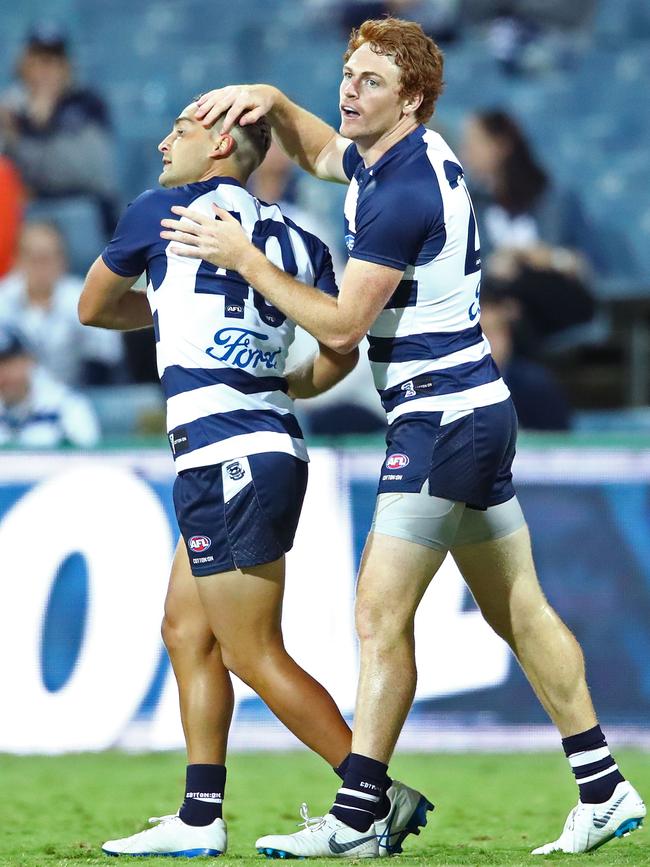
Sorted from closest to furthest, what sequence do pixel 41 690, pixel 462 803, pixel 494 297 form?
pixel 462 803 → pixel 41 690 → pixel 494 297

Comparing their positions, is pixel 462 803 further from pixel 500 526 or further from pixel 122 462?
pixel 122 462

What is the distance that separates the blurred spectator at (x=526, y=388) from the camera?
836cm

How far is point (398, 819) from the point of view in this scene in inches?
143

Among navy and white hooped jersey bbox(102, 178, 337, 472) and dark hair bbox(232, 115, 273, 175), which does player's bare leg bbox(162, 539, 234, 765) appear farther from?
dark hair bbox(232, 115, 273, 175)

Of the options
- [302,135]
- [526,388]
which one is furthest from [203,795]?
[526,388]

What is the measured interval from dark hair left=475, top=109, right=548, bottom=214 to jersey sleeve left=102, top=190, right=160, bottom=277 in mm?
6530

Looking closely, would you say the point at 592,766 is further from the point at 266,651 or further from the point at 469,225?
the point at 469,225

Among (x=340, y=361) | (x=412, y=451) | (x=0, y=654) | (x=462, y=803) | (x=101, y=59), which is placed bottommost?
(x=462, y=803)

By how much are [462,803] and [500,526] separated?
1708 mm

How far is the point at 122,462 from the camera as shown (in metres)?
6.58

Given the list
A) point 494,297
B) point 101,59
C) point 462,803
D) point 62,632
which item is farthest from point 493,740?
point 101,59

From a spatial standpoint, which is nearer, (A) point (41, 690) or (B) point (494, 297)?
(A) point (41, 690)

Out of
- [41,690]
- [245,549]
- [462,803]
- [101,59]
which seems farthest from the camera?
[101,59]

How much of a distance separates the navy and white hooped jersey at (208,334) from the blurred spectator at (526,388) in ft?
15.4
